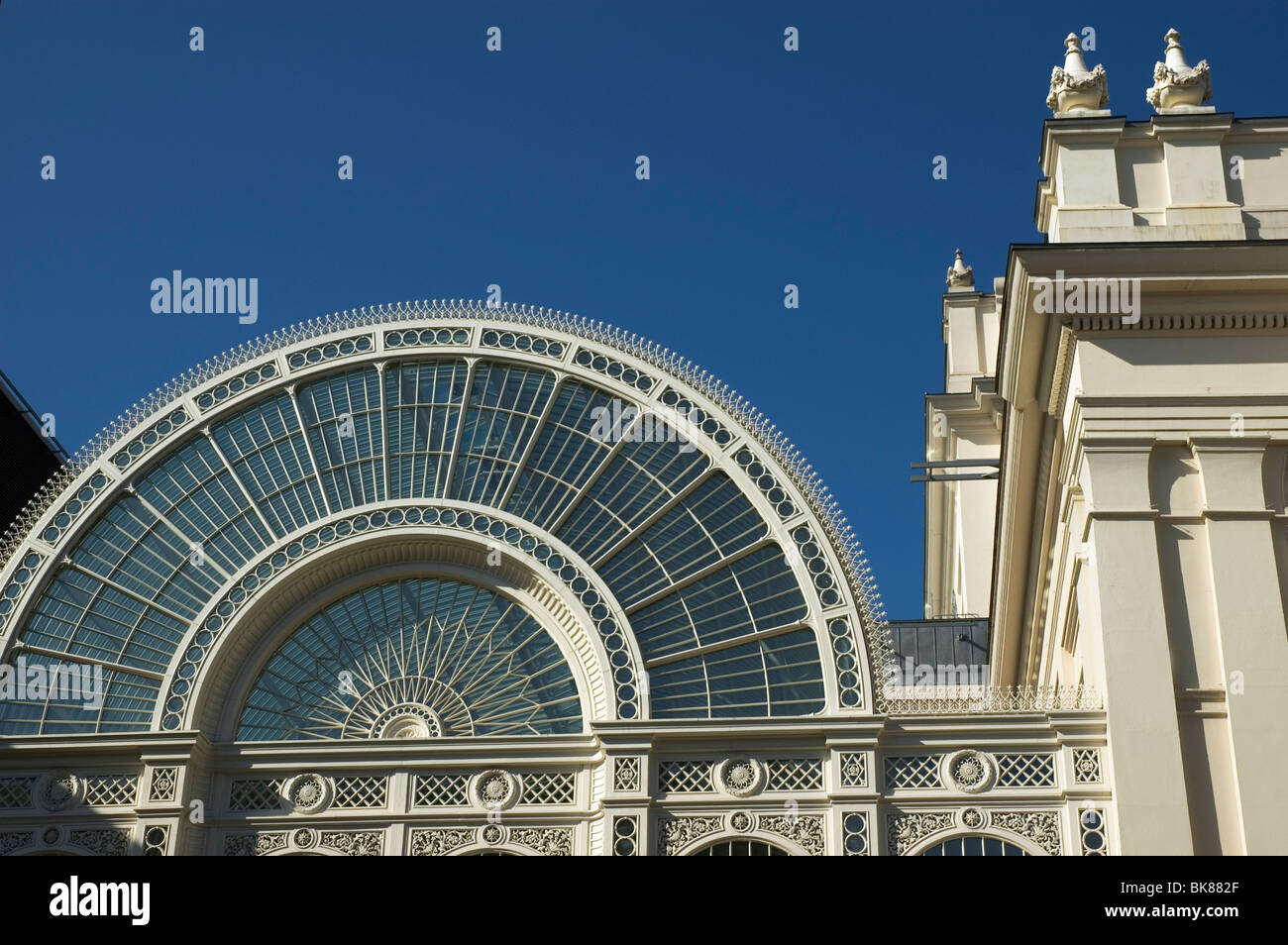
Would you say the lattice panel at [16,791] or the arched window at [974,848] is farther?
the lattice panel at [16,791]

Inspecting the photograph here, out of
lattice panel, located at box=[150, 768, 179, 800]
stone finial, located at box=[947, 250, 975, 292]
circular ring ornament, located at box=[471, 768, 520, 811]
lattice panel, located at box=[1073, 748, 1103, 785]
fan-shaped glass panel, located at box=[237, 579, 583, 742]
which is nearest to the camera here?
lattice panel, located at box=[1073, 748, 1103, 785]

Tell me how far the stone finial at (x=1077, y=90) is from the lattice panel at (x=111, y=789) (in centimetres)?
1435

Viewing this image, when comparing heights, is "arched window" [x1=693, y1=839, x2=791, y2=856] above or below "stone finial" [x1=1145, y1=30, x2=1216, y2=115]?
below

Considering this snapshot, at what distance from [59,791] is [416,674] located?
4635 millimetres

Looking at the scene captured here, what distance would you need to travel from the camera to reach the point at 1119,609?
1820 cm

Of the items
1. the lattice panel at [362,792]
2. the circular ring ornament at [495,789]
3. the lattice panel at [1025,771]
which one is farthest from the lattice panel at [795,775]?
the lattice panel at [362,792]

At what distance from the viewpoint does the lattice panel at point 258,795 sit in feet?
68.2

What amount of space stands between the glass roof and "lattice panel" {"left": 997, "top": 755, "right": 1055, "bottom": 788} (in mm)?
2340

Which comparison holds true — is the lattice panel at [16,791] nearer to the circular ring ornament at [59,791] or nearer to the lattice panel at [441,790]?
the circular ring ornament at [59,791]

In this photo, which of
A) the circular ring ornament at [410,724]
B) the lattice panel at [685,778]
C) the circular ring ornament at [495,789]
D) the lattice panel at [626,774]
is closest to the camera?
the lattice panel at [626,774]

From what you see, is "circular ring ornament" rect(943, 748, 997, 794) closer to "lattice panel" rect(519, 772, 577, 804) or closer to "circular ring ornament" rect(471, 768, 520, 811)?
"lattice panel" rect(519, 772, 577, 804)

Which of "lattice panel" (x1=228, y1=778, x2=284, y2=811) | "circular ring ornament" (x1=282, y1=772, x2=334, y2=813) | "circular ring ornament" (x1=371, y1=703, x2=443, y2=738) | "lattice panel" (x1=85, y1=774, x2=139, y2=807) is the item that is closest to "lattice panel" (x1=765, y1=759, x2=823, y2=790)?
"circular ring ornament" (x1=371, y1=703, x2=443, y2=738)

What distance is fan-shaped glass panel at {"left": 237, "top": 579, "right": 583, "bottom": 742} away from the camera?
21.2m
